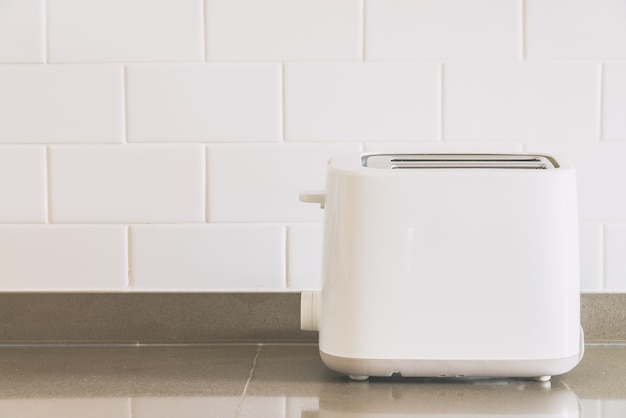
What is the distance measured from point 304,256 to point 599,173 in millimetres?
368

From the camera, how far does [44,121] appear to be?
1.04 meters

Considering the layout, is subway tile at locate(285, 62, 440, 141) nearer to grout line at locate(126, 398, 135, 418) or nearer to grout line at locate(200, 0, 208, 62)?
grout line at locate(200, 0, 208, 62)

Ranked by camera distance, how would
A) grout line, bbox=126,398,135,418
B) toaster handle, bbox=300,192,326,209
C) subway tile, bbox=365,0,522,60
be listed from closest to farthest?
grout line, bbox=126,398,135,418 < toaster handle, bbox=300,192,326,209 < subway tile, bbox=365,0,522,60

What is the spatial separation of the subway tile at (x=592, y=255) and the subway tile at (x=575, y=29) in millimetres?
206

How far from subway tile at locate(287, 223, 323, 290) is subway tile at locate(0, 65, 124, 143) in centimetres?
24

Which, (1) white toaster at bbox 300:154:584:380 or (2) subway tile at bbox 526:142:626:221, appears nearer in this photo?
(1) white toaster at bbox 300:154:584:380

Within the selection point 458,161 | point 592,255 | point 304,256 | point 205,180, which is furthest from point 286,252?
point 592,255

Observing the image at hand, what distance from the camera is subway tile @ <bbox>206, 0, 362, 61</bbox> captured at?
1.03 m

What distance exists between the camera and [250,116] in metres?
1.04

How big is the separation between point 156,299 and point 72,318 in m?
0.10

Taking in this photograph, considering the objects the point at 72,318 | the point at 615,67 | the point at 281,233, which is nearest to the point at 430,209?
the point at 281,233

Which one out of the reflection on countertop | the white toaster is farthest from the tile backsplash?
the white toaster

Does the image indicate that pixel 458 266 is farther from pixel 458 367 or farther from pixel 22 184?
pixel 22 184

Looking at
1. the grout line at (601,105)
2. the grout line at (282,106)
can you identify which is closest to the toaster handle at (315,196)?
the grout line at (282,106)
